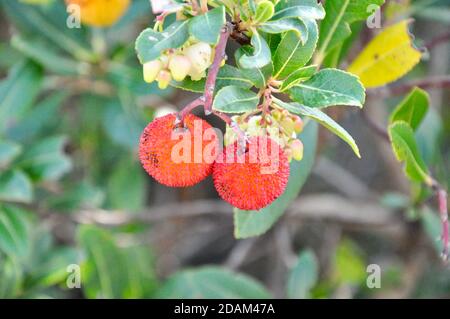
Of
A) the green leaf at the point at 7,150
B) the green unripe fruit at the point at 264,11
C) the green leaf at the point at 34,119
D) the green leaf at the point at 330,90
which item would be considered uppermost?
the green leaf at the point at 34,119

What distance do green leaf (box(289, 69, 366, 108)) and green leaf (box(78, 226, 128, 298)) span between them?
70cm

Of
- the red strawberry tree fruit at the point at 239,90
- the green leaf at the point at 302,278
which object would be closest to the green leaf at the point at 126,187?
the green leaf at the point at 302,278

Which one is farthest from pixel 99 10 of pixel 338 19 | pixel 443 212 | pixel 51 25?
pixel 443 212

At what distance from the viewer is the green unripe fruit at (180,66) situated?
0.78 metres

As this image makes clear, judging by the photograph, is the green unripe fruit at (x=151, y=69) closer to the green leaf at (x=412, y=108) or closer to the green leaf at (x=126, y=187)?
the green leaf at (x=412, y=108)

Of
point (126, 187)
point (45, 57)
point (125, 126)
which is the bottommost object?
point (126, 187)

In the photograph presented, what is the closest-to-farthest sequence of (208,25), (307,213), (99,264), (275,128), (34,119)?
(208,25) < (275,128) < (99,264) < (34,119) < (307,213)

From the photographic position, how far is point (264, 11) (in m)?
0.80

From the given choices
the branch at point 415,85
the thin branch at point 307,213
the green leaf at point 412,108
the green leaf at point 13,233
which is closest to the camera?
the green leaf at point 412,108

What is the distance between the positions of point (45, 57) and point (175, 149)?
0.83m

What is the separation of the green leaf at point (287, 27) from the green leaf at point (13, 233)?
828 mm

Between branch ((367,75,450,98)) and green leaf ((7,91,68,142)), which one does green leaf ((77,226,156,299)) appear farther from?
branch ((367,75,450,98))

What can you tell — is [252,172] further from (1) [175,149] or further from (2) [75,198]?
(2) [75,198]

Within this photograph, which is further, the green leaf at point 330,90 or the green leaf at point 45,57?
the green leaf at point 45,57
